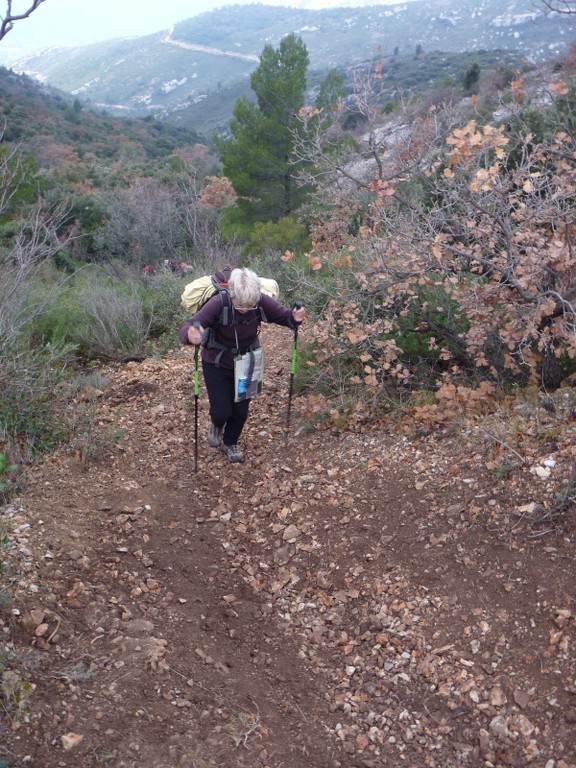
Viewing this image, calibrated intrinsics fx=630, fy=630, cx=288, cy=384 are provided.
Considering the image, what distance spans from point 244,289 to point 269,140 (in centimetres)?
1341

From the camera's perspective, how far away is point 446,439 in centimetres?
463

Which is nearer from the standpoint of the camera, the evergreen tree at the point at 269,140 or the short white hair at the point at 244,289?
the short white hair at the point at 244,289

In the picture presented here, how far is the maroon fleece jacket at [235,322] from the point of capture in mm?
4355

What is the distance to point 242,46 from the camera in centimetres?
13512

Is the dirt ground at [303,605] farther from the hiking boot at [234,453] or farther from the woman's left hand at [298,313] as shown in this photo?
the woman's left hand at [298,313]

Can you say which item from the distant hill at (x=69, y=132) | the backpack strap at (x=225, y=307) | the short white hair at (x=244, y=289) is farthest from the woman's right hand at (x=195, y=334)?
the distant hill at (x=69, y=132)

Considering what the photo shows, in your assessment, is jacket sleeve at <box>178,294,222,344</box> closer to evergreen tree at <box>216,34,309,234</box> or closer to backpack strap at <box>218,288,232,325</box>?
backpack strap at <box>218,288,232,325</box>

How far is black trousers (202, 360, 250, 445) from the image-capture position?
474cm

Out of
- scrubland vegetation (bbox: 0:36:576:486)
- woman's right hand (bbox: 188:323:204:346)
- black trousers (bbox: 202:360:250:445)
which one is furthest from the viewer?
black trousers (bbox: 202:360:250:445)

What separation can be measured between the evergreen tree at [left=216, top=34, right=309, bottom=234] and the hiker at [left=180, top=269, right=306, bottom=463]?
12.1 meters

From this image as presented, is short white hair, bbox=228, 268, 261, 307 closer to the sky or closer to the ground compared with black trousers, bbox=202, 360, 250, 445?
closer to the sky

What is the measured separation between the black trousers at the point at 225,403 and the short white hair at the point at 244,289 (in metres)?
0.63

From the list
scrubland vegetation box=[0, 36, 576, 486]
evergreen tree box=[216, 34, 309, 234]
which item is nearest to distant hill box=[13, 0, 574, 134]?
evergreen tree box=[216, 34, 309, 234]

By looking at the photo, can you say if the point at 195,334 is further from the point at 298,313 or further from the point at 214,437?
the point at 214,437
